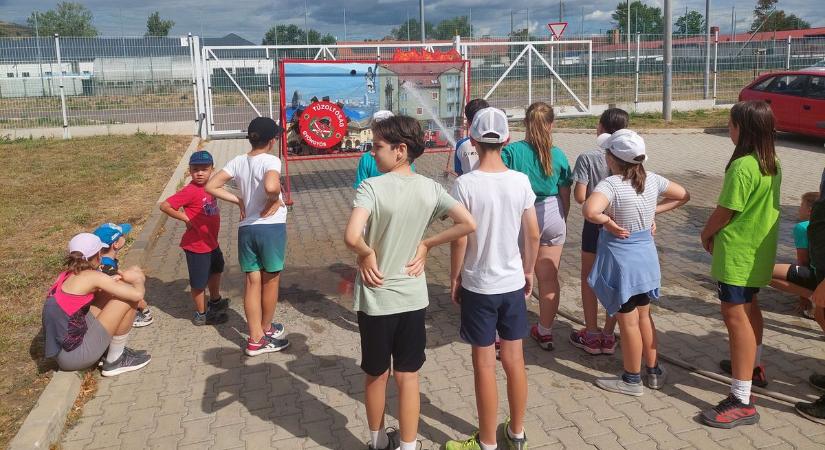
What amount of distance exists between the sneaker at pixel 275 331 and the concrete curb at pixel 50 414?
4.20 feet

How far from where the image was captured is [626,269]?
3.79 meters

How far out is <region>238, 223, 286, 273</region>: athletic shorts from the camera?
183 inches

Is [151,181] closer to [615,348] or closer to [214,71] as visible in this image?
[214,71]

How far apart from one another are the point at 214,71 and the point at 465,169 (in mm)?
13756

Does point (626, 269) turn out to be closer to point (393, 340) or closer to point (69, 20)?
point (393, 340)

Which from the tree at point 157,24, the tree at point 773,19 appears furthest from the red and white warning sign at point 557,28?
the tree at point 157,24

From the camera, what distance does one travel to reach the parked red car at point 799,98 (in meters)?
14.1

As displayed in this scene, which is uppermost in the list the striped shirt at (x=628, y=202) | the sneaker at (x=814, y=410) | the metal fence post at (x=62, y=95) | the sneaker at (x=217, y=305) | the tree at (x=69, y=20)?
the tree at (x=69, y=20)

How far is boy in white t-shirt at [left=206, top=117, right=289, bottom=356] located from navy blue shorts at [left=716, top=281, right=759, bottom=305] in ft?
9.21

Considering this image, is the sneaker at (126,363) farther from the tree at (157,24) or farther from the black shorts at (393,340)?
the tree at (157,24)

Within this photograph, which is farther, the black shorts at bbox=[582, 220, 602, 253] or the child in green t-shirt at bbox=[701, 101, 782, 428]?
the black shorts at bbox=[582, 220, 602, 253]

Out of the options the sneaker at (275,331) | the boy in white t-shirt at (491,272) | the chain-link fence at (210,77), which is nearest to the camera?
the boy in white t-shirt at (491,272)

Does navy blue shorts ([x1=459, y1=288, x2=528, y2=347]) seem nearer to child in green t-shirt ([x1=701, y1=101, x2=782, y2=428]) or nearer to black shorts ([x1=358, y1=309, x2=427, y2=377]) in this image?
black shorts ([x1=358, y1=309, x2=427, y2=377])

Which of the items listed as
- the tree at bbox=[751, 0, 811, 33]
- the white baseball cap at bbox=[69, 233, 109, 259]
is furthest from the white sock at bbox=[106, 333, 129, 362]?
the tree at bbox=[751, 0, 811, 33]
